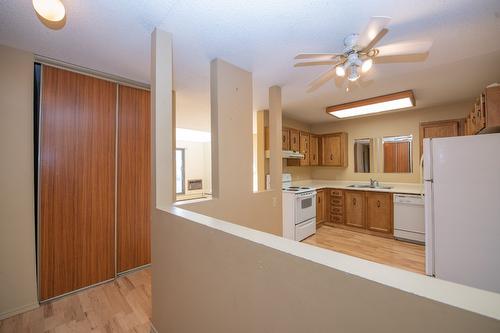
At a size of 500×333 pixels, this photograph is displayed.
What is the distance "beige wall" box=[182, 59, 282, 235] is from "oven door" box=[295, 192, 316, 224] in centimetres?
114

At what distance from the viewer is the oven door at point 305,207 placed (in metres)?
3.47

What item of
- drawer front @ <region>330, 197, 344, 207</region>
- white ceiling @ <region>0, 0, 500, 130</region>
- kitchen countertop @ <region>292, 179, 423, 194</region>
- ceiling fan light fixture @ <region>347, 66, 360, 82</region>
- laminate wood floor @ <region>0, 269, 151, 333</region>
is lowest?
laminate wood floor @ <region>0, 269, 151, 333</region>

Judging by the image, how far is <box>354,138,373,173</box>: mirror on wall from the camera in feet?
14.8

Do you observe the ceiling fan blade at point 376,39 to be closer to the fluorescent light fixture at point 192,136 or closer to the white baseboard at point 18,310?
the white baseboard at point 18,310

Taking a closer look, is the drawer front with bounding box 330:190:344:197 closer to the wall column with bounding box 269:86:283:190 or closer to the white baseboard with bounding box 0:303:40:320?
the wall column with bounding box 269:86:283:190

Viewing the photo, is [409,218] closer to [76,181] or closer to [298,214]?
[298,214]

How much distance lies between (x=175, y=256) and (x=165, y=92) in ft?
3.91

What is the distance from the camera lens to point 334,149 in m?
4.75

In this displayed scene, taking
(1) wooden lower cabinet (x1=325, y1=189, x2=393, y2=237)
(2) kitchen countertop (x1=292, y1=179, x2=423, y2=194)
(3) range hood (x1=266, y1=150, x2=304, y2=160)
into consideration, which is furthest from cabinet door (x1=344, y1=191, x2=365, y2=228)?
(3) range hood (x1=266, y1=150, x2=304, y2=160)

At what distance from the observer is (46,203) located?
1.95 m

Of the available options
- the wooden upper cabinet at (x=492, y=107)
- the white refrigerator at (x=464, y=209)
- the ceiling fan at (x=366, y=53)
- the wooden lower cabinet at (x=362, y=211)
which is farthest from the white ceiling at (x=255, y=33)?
the wooden lower cabinet at (x=362, y=211)

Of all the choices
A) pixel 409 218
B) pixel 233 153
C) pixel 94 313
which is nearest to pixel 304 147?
pixel 409 218

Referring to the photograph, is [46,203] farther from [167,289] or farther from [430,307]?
[430,307]

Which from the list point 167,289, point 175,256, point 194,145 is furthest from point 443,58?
point 194,145
